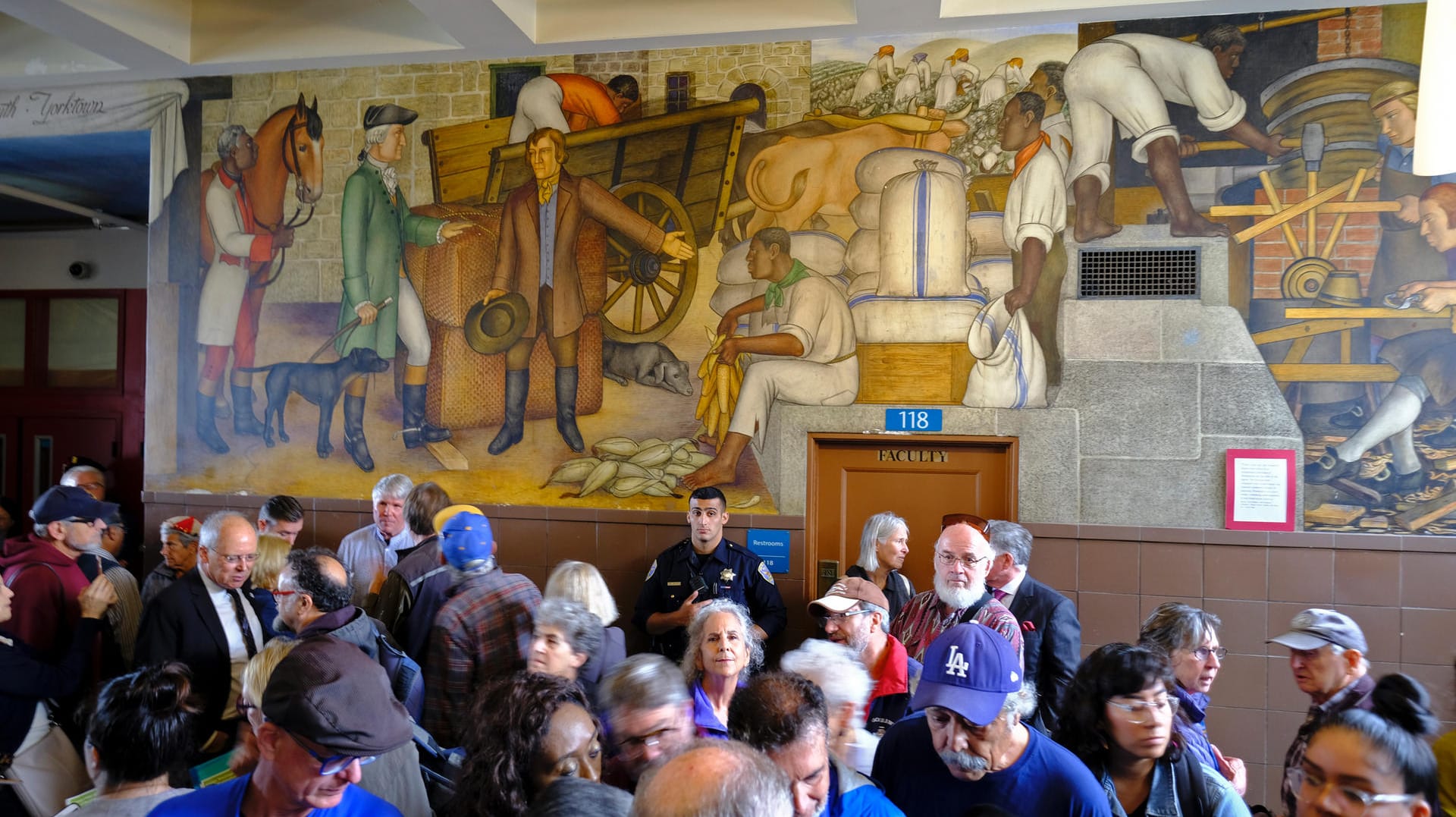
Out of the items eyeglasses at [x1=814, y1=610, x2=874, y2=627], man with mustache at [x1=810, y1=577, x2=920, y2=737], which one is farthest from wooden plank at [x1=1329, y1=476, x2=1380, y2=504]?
eyeglasses at [x1=814, y1=610, x2=874, y2=627]

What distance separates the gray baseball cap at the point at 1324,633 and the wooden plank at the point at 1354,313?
319 centimetres

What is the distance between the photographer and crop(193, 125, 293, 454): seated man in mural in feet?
24.9

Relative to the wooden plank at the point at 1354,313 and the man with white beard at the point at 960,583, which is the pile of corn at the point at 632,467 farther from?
the wooden plank at the point at 1354,313

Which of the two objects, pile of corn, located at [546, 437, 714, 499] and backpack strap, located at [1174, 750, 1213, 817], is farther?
pile of corn, located at [546, 437, 714, 499]

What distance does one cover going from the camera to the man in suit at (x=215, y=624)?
371cm

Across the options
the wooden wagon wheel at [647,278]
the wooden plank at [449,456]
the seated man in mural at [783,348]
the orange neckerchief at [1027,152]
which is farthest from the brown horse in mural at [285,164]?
the orange neckerchief at [1027,152]

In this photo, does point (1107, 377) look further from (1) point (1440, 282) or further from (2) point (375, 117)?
(2) point (375, 117)

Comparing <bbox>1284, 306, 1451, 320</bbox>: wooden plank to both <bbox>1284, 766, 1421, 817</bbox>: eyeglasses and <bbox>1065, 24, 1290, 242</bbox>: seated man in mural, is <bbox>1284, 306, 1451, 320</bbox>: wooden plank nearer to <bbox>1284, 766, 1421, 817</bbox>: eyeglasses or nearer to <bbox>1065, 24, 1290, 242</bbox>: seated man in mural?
<bbox>1065, 24, 1290, 242</bbox>: seated man in mural

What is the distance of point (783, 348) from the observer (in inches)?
264

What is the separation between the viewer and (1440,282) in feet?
19.2

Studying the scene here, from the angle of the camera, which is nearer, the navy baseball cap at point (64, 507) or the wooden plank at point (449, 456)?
the navy baseball cap at point (64, 507)

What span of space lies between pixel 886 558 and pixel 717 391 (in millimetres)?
1824

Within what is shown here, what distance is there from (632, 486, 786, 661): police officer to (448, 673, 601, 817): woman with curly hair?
340cm

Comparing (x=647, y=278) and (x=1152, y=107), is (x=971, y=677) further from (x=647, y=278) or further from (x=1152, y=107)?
(x=1152, y=107)
